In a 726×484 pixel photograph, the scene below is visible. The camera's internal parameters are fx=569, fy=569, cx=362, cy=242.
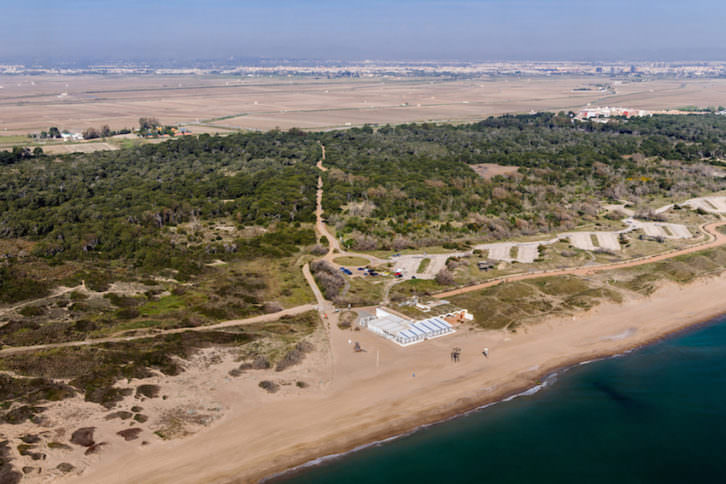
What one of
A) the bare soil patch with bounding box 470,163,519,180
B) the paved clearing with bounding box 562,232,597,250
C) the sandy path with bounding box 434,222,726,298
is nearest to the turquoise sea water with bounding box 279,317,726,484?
the sandy path with bounding box 434,222,726,298

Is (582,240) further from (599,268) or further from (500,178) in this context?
(500,178)

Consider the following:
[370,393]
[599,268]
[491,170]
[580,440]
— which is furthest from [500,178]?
[580,440]

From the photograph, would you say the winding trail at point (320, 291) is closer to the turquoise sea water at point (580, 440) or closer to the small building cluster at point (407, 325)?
the small building cluster at point (407, 325)

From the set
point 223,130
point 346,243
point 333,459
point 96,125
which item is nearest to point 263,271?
point 346,243

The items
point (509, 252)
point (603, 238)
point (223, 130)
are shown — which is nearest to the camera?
point (509, 252)

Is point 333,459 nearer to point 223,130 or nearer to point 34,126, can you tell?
point 223,130

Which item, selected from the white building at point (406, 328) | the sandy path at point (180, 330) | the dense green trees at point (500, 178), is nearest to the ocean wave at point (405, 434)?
the white building at point (406, 328)
